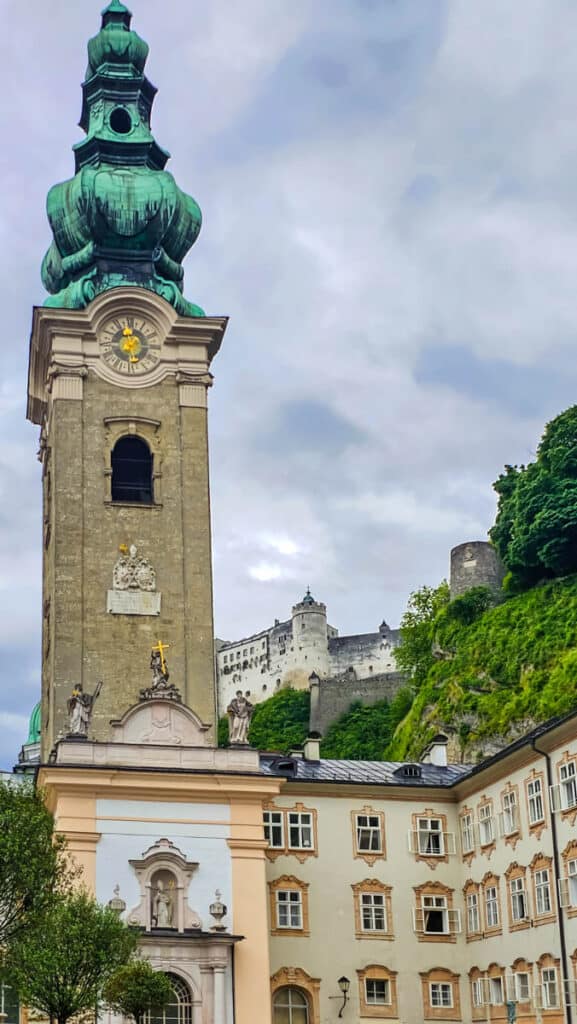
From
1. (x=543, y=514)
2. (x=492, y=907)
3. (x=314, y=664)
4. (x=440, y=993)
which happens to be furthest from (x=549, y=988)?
(x=314, y=664)

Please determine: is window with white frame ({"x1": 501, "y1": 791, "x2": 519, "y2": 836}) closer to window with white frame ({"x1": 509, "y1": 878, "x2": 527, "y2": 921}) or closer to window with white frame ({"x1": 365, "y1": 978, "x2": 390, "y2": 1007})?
window with white frame ({"x1": 509, "y1": 878, "x2": 527, "y2": 921})

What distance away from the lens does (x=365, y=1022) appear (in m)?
43.5

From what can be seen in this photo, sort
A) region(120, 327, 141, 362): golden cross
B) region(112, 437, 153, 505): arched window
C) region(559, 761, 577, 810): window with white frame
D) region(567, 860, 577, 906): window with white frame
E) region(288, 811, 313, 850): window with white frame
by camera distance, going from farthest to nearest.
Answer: region(120, 327, 141, 362): golden cross, region(112, 437, 153, 505): arched window, region(288, 811, 313, 850): window with white frame, region(559, 761, 577, 810): window with white frame, region(567, 860, 577, 906): window with white frame

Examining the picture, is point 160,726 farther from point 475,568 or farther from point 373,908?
point 475,568

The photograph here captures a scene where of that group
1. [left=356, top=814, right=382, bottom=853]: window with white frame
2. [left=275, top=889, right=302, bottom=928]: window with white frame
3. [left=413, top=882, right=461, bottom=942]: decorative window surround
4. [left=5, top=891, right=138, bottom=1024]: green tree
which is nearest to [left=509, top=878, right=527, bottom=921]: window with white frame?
[left=413, top=882, right=461, bottom=942]: decorative window surround

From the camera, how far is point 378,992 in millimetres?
43938

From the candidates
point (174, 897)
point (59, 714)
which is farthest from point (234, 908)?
point (59, 714)

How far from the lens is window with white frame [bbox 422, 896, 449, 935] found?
148ft

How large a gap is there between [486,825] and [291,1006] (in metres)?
6.82

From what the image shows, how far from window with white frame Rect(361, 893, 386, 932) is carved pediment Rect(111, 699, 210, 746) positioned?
21.3ft

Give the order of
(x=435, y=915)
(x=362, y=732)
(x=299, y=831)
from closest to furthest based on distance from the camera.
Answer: (x=299, y=831) < (x=435, y=915) < (x=362, y=732)

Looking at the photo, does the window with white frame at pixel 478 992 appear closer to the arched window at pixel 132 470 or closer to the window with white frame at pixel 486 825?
the window with white frame at pixel 486 825

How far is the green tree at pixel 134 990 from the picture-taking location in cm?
3159

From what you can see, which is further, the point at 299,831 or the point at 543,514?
the point at 543,514
